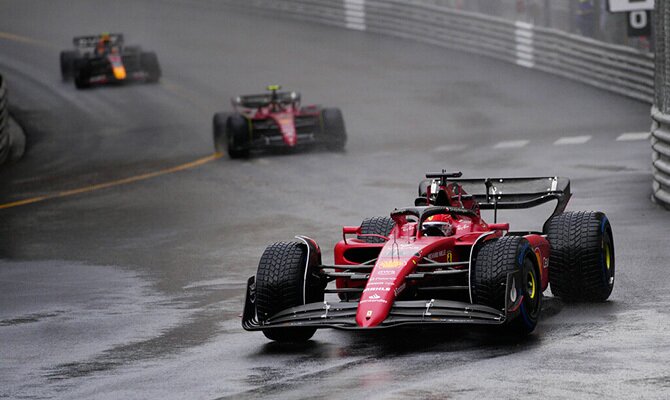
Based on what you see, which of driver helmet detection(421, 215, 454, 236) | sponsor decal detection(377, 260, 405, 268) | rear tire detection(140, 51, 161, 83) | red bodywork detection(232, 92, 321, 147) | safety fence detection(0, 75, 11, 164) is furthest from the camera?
rear tire detection(140, 51, 161, 83)

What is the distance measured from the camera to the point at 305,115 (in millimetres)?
28828

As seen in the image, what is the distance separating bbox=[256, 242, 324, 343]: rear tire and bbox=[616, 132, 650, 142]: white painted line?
59.4ft

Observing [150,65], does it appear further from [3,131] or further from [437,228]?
[437,228]

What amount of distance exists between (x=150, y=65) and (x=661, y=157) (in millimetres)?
22987

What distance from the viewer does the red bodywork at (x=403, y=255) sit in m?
10.7

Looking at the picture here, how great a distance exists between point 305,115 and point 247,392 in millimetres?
19489

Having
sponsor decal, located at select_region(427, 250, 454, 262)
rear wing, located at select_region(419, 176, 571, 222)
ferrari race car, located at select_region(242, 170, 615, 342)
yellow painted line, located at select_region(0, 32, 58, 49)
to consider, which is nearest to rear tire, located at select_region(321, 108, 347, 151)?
rear wing, located at select_region(419, 176, 571, 222)

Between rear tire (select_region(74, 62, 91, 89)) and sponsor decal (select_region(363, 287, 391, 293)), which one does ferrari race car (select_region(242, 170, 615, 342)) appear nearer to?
sponsor decal (select_region(363, 287, 391, 293))

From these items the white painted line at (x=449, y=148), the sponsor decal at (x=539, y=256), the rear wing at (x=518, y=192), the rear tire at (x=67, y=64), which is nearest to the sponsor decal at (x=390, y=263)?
the sponsor decal at (x=539, y=256)

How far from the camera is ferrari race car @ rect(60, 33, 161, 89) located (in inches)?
1559

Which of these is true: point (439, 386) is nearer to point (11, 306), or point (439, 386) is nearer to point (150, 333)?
point (150, 333)

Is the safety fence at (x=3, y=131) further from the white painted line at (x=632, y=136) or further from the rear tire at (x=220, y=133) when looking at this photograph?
the white painted line at (x=632, y=136)

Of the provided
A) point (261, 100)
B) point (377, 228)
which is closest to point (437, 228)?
point (377, 228)

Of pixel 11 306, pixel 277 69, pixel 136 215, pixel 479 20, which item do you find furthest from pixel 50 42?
pixel 11 306
